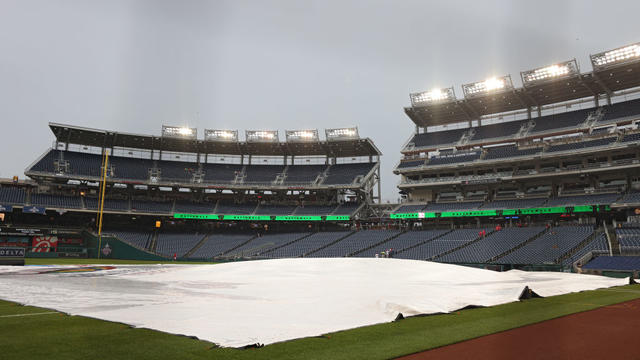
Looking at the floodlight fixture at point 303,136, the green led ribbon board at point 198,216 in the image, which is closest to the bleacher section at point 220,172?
the green led ribbon board at point 198,216

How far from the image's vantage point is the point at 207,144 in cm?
6138

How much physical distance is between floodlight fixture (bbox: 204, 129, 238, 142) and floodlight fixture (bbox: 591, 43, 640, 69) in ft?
150

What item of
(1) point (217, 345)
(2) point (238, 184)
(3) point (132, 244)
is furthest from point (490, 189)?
(1) point (217, 345)

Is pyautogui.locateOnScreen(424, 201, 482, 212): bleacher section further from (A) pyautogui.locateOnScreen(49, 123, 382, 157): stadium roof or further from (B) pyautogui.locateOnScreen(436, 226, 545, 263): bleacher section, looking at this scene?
(A) pyautogui.locateOnScreen(49, 123, 382, 157): stadium roof

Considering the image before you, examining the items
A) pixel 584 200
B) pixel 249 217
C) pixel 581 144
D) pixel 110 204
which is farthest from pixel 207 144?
pixel 584 200

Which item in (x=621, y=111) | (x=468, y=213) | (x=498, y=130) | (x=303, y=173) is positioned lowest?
(x=468, y=213)

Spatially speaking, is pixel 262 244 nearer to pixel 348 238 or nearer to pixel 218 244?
pixel 218 244

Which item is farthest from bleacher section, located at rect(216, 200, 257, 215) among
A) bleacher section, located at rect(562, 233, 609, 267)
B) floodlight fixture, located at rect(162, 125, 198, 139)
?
bleacher section, located at rect(562, 233, 609, 267)

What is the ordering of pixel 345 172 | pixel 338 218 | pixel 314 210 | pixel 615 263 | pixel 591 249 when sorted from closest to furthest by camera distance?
pixel 615 263
pixel 591 249
pixel 338 218
pixel 314 210
pixel 345 172

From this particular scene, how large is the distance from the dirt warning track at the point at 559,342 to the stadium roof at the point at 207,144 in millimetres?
51546

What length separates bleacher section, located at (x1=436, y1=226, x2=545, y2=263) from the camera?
36531 mm

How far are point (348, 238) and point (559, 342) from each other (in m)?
44.0

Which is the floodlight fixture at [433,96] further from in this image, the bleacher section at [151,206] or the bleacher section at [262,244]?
the bleacher section at [151,206]

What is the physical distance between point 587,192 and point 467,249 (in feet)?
49.3
